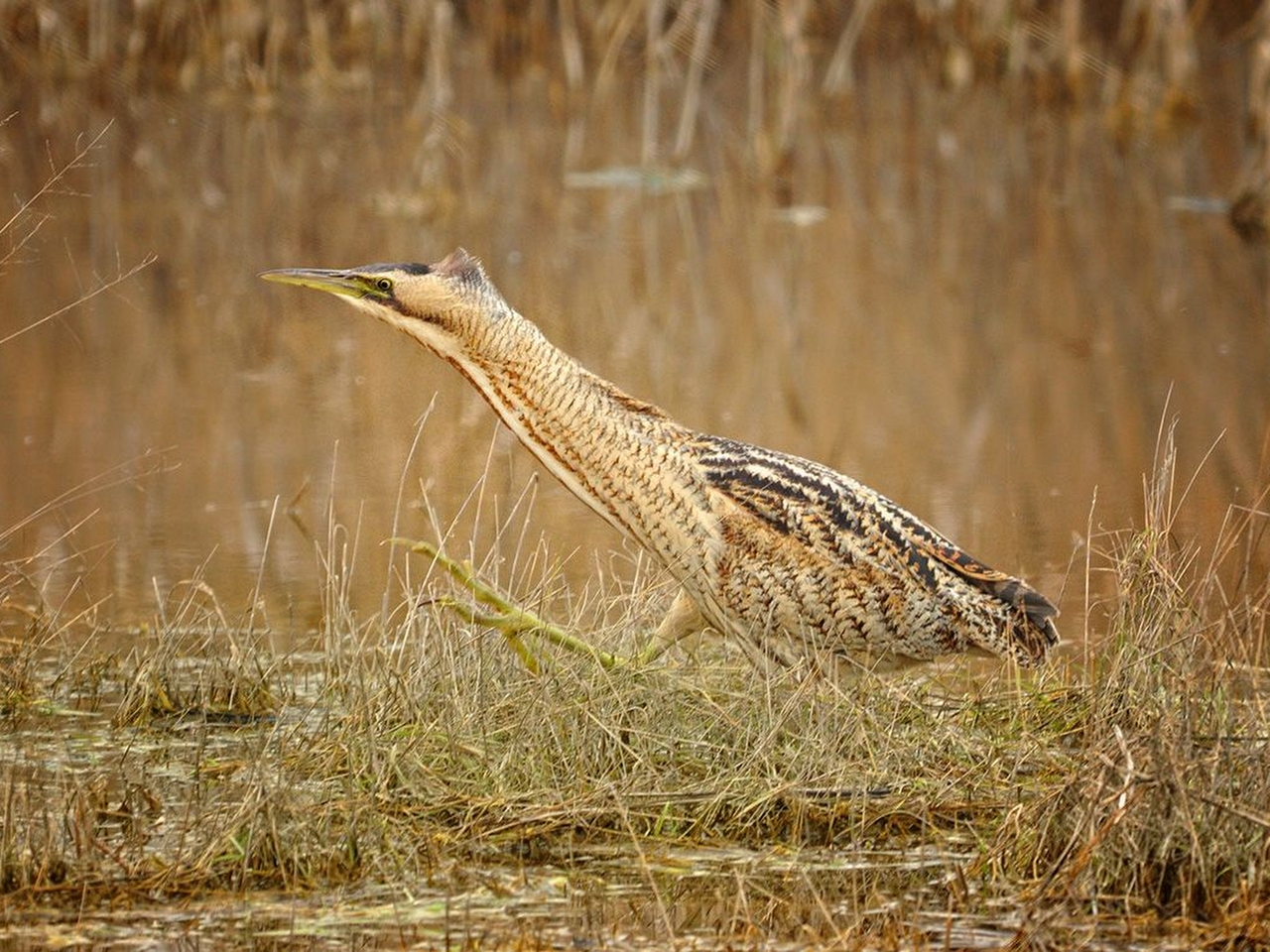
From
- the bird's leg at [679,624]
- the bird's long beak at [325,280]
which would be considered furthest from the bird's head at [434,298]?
the bird's leg at [679,624]

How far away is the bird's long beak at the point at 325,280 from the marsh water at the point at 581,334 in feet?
1.45

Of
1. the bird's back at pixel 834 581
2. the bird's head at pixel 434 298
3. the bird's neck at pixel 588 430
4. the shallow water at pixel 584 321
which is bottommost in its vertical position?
the shallow water at pixel 584 321

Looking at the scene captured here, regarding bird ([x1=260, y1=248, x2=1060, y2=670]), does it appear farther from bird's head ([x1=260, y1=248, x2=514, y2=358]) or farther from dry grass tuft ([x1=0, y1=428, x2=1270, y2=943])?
dry grass tuft ([x1=0, y1=428, x2=1270, y2=943])

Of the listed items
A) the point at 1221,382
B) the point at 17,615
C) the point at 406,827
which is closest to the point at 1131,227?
the point at 1221,382

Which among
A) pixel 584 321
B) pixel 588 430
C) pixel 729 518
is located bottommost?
pixel 584 321

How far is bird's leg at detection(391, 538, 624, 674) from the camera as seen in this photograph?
434 cm

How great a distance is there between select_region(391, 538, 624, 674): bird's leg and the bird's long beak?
19.5 inches

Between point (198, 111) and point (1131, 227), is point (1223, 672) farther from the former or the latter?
point (198, 111)

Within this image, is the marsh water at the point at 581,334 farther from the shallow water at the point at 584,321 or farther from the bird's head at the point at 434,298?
the bird's head at the point at 434,298

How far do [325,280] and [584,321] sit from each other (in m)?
5.75

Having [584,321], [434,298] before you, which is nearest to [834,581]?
[434,298]

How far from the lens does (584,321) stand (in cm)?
1009

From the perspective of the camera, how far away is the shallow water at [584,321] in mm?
6617

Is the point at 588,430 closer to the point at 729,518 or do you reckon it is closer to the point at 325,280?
the point at 729,518
